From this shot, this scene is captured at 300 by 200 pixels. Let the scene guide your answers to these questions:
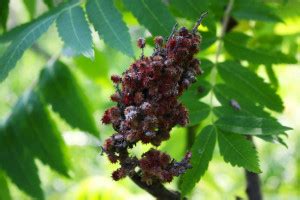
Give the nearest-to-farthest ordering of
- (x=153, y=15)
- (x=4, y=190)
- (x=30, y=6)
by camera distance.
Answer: (x=153, y=15)
(x=4, y=190)
(x=30, y=6)

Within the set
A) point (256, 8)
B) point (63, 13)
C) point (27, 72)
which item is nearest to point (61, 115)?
point (63, 13)

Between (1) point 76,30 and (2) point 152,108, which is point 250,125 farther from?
(1) point 76,30

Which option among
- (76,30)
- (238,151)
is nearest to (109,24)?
(76,30)

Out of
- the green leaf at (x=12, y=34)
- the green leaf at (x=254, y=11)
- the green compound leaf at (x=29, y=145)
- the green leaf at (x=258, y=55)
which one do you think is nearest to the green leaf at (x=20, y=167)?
the green compound leaf at (x=29, y=145)

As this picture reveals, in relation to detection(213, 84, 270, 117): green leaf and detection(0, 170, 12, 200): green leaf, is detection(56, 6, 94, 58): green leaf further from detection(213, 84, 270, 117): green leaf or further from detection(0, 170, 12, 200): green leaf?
detection(0, 170, 12, 200): green leaf

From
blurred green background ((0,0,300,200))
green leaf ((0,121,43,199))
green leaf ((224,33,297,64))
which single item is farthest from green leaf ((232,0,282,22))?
green leaf ((0,121,43,199))

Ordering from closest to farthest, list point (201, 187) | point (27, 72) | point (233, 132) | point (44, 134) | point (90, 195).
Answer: point (233, 132), point (44, 134), point (90, 195), point (201, 187), point (27, 72)

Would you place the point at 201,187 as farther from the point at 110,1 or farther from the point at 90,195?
→ the point at 110,1
